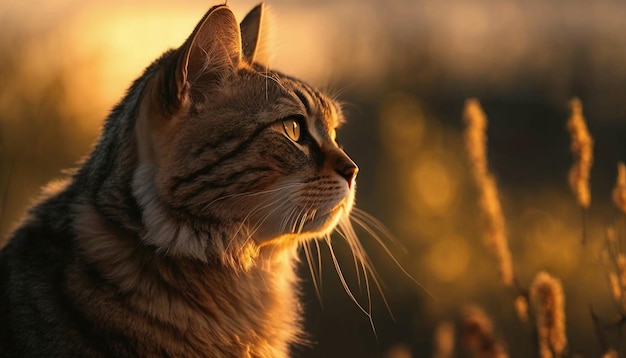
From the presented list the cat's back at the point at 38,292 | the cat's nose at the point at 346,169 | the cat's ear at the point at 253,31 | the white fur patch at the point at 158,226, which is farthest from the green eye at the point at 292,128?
the cat's back at the point at 38,292

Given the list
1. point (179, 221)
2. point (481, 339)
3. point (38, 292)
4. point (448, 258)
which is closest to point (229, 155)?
point (179, 221)

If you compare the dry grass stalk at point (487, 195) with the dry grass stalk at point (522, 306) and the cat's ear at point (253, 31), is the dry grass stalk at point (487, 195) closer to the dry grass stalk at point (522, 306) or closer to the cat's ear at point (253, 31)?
the dry grass stalk at point (522, 306)

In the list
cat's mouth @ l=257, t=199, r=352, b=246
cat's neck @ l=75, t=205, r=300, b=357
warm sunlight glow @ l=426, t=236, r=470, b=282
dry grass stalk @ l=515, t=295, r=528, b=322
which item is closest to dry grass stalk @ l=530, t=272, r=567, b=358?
dry grass stalk @ l=515, t=295, r=528, b=322

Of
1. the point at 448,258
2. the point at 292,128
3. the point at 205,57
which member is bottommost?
the point at 448,258

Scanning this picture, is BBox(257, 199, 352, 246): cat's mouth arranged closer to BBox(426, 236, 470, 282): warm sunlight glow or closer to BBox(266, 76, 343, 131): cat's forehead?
BBox(266, 76, 343, 131): cat's forehead

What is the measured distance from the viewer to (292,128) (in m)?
2.64

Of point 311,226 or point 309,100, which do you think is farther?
point 309,100

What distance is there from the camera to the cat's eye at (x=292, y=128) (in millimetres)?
2613

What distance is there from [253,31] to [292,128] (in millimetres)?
472

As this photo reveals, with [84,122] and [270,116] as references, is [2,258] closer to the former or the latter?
[270,116]

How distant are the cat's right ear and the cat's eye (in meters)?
0.24

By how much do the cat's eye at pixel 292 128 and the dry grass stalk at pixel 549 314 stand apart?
0.85 metres

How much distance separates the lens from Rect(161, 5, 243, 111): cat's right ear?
2.31 metres

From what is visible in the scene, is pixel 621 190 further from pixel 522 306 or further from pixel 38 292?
pixel 38 292
